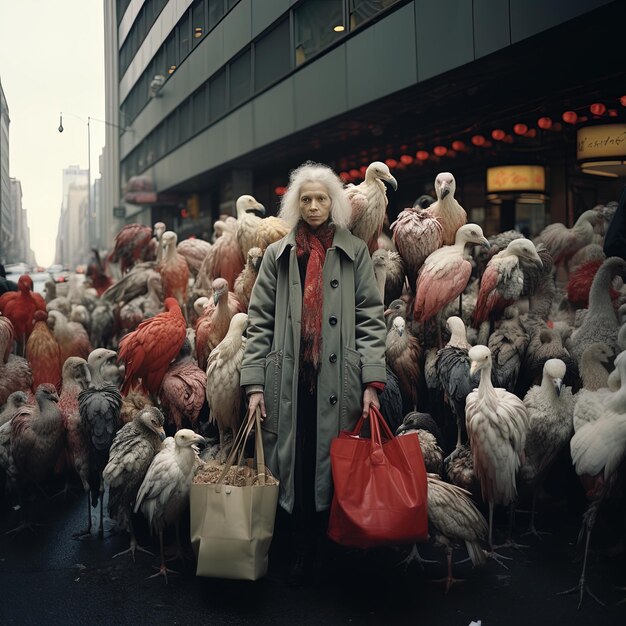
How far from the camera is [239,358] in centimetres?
499

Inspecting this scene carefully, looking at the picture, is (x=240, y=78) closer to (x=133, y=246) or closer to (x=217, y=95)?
(x=217, y=95)

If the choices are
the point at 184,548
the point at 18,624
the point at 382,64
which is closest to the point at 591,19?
the point at 382,64

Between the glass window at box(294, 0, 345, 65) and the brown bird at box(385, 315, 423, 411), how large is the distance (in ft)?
29.5

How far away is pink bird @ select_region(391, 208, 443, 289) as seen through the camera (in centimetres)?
604

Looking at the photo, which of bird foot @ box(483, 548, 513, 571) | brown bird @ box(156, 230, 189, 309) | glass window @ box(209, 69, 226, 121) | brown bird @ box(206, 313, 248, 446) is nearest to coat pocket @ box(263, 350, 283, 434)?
brown bird @ box(206, 313, 248, 446)

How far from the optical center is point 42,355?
6.95m

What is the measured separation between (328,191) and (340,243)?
334 mm

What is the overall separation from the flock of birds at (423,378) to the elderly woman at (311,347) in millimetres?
785

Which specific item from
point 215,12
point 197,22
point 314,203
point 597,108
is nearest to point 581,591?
point 314,203

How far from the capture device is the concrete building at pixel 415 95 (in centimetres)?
934

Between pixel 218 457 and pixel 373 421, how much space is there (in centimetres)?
181

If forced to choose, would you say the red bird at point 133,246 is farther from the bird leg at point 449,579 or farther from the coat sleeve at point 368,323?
the bird leg at point 449,579

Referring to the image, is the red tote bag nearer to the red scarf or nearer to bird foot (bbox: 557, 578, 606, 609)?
the red scarf

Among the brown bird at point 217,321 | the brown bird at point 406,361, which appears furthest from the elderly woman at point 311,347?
the brown bird at point 406,361
